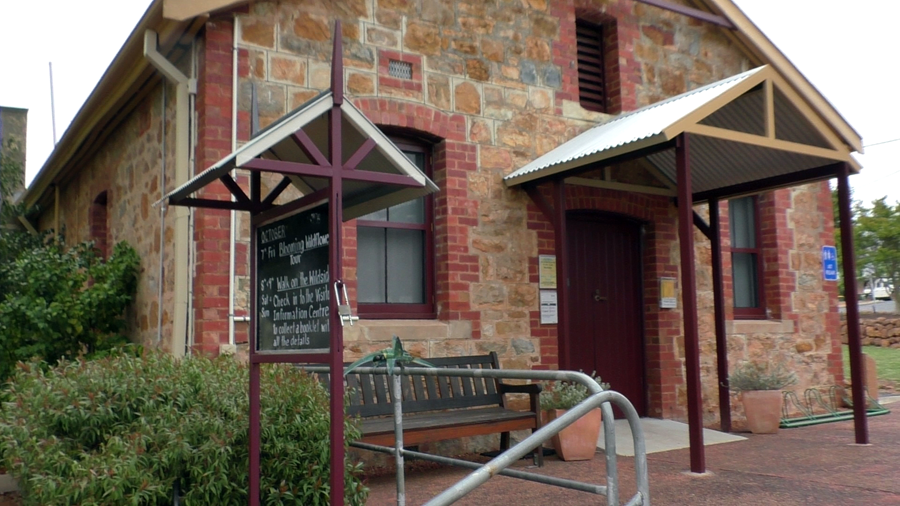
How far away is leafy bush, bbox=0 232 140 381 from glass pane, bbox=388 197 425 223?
8.47ft

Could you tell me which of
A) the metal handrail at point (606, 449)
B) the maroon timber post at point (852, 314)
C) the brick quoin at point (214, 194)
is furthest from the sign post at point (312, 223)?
the maroon timber post at point (852, 314)

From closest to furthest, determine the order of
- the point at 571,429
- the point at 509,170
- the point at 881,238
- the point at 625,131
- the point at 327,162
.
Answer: the point at 327,162 → the point at 571,429 → the point at 625,131 → the point at 509,170 → the point at 881,238

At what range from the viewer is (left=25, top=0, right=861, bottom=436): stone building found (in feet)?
22.9

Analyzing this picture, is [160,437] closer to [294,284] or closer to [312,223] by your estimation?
[294,284]

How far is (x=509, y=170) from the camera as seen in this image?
8273mm

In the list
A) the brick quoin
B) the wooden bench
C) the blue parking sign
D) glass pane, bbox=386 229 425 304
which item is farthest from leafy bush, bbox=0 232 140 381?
the blue parking sign

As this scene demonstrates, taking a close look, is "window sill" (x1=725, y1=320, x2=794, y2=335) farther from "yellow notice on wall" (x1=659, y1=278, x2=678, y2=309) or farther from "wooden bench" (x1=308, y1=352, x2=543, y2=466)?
"wooden bench" (x1=308, y1=352, x2=543, y2=466)

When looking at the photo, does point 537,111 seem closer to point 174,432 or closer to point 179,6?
point 179,6

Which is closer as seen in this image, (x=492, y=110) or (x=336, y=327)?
(x=336, y=327)

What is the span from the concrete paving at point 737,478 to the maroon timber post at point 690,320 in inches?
Result: 10.0

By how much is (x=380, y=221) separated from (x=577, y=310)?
91.9 inches

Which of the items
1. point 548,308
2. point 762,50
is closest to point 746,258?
point 762,50

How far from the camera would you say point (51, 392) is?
440 centimetres

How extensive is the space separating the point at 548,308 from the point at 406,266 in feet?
4.82
